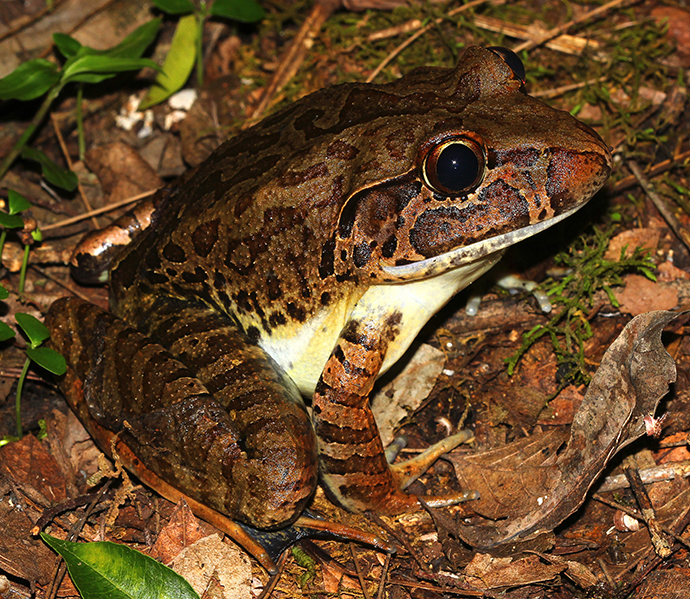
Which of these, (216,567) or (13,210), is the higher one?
(13,210)

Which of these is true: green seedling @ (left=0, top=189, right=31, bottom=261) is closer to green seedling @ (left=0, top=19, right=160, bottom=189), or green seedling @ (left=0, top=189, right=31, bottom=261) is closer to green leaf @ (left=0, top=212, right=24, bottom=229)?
green leaf @ (left=0, top=212, right=24, bottom=229)

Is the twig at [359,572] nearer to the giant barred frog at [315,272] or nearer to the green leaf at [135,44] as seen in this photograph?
the giant barred frog at [315,272]

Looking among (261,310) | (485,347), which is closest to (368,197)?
(261,310)

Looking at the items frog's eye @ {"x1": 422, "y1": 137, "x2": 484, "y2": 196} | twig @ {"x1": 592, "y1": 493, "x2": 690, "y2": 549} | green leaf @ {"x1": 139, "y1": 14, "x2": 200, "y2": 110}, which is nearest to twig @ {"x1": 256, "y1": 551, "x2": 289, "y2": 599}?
twig @ {"x1": 592, "y1": 493, "x2": 690, "y2": 549}

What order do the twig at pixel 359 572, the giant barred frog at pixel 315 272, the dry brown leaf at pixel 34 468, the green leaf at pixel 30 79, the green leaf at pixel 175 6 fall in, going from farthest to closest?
the green leaf at pixel 175 6 → the green leaf at pixel 30 79 → the dry brown leaf at pixel 34 468 → the twig at pixel 359 572 → the giant barred frog at pixel 315 272

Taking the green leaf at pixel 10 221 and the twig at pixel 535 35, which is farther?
the twig at pixel 535 35

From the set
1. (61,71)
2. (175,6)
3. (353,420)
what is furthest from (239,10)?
(353,420)

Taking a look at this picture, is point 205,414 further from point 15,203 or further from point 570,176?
point 570,176

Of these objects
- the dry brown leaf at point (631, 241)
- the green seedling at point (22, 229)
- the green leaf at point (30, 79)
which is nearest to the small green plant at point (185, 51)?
the green leaf at point (30, 79)
